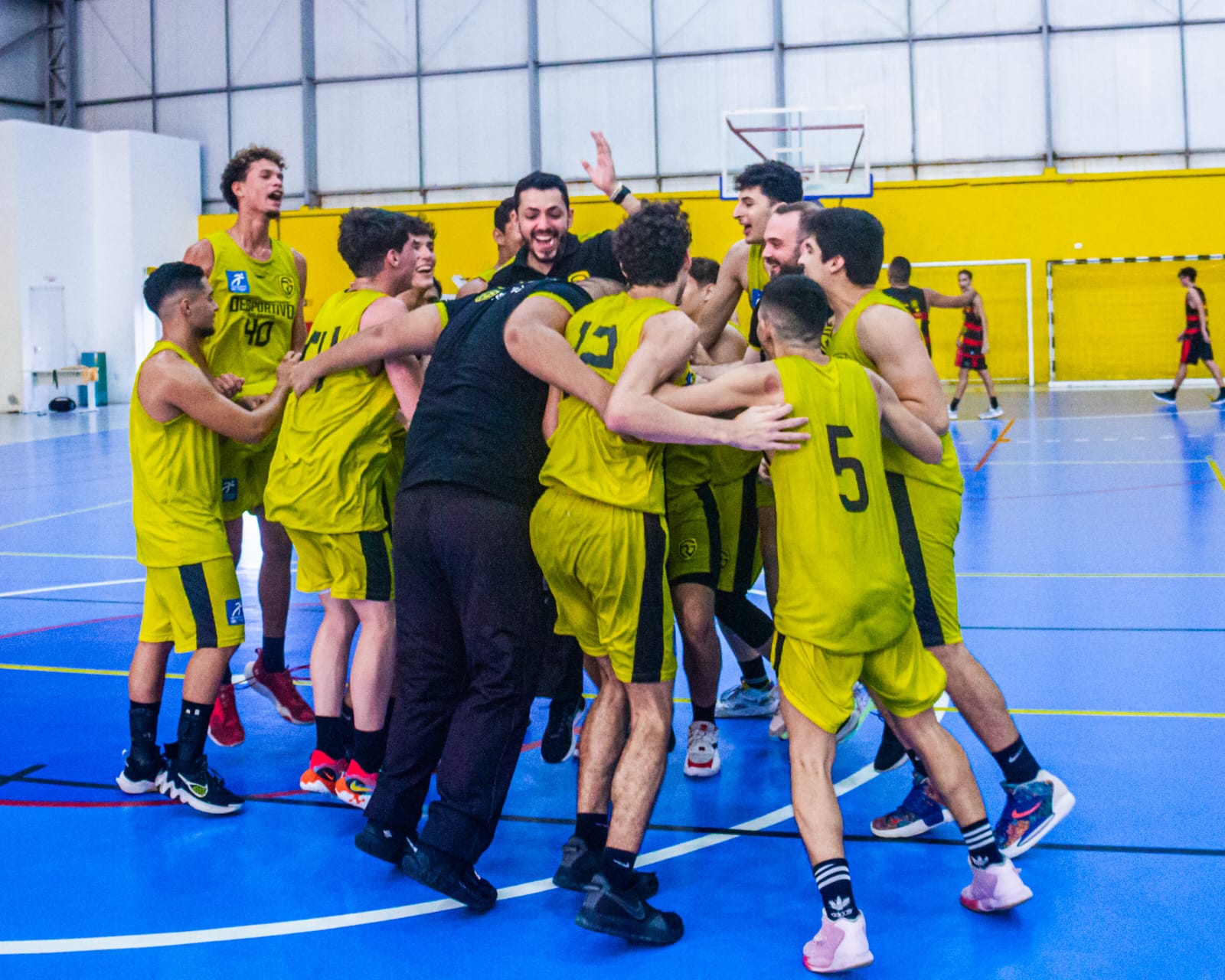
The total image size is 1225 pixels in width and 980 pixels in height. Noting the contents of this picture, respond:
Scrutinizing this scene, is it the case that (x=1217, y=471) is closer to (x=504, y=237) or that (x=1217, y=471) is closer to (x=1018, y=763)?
(x=504, y=237)

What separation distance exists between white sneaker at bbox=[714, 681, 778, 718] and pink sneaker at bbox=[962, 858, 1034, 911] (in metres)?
1.97

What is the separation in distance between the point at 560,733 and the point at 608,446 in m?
1.64

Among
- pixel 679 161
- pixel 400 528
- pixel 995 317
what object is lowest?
pixel 400 528

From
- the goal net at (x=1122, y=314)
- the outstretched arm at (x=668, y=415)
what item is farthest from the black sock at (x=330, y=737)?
the goal net at (x=1122, y=314)

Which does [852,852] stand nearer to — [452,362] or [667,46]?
[452,362]

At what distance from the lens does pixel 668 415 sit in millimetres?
3318

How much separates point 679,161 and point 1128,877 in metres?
22.9

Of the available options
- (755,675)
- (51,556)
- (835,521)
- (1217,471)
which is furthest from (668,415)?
(1217,471)

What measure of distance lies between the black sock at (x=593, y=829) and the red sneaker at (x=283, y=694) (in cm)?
211

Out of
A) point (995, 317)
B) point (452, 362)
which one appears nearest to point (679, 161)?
point (995, 317)

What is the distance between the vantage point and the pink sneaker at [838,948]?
2.99 m

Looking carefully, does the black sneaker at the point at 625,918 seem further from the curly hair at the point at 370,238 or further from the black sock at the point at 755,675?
the curly hair at the point at 370,238

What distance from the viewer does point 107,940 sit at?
3.30 meters

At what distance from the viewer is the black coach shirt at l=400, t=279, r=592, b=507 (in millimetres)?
3576
